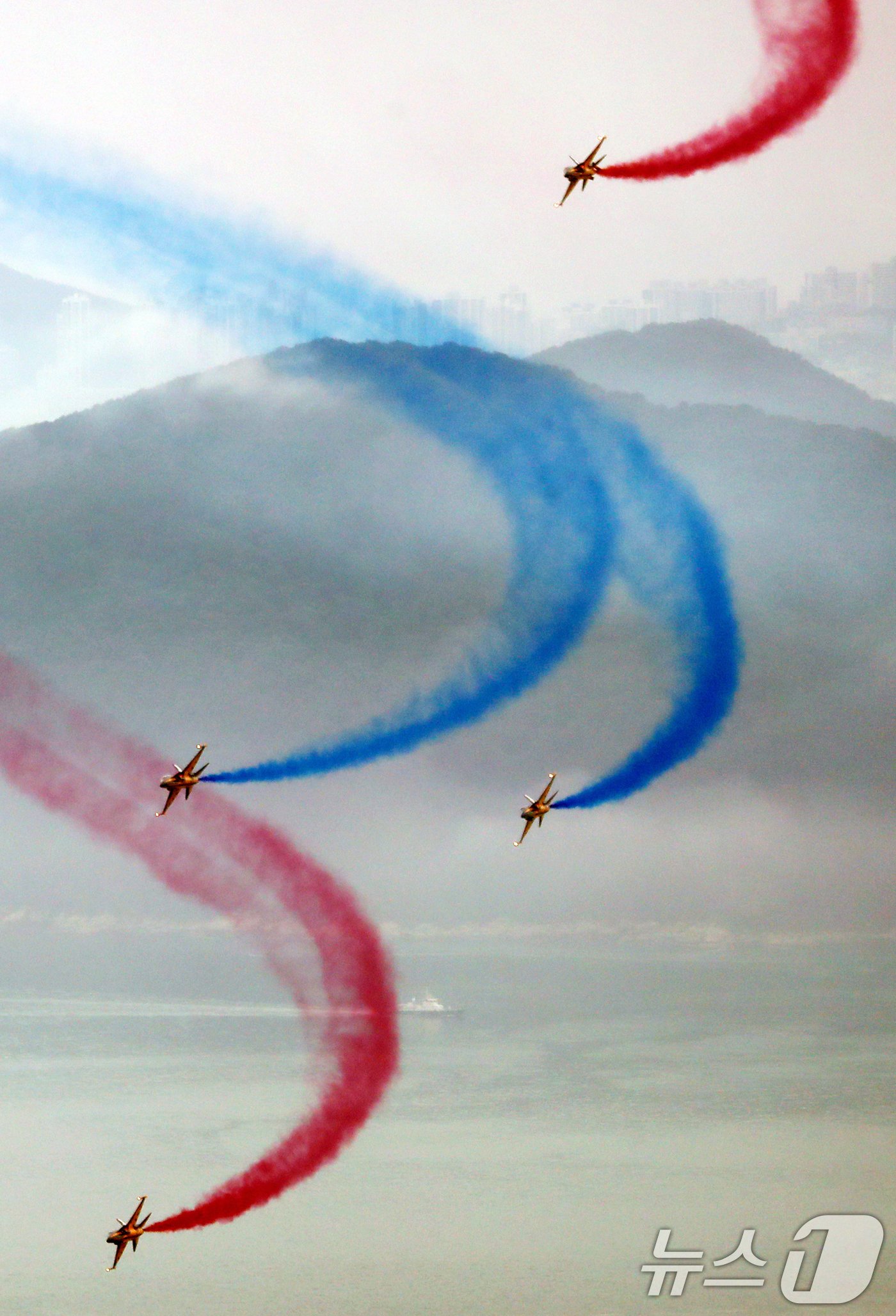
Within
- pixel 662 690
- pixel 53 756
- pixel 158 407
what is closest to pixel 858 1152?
pixel 662 690

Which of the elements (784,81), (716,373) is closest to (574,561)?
(716,373)

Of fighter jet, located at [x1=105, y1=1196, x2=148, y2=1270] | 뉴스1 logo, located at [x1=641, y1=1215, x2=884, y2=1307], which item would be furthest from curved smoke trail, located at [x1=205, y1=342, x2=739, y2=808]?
뉴스1 logo, located at [x1=641, y1=1215, x2=884, y2=1307]

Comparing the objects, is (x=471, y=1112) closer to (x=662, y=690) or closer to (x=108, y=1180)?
(x=108, y=1180)

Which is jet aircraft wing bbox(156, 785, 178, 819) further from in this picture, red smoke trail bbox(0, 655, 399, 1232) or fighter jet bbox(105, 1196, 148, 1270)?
fighter jet bbox(105, 1196, 148, 1270)

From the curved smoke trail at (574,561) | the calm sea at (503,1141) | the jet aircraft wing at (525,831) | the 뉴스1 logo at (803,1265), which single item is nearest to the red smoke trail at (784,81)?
the curved smoke trail at (574,561)

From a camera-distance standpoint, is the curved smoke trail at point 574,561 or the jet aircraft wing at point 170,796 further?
the curved smoke trail at point 574,561

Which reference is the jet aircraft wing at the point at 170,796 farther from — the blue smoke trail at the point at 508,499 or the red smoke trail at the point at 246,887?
the blue smoke trail at the point at 508,499
